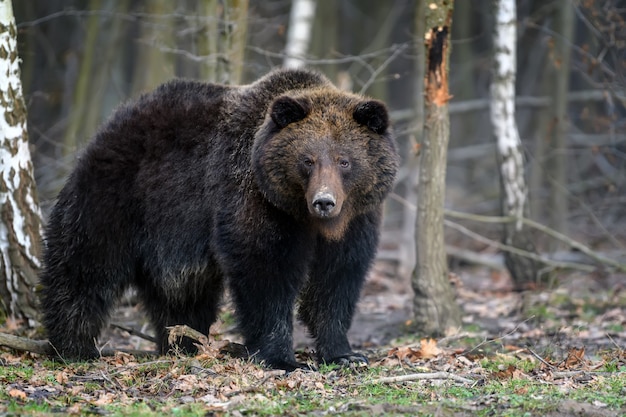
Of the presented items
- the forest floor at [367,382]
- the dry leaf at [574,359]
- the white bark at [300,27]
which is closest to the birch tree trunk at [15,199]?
the forest floor at [367,382]

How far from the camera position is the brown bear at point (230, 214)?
720 centimetres

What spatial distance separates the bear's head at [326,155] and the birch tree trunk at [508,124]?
13.9ft

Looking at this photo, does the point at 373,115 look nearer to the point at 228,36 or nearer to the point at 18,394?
the point at 18,394

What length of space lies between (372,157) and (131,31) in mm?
22997

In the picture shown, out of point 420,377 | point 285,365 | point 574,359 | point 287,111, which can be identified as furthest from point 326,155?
point 574,359

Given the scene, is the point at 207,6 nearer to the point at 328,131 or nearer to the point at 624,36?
the point at 328,131

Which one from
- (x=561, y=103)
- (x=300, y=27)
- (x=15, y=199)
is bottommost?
(x=15, y=199)

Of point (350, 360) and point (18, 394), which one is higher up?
point (18, 394)

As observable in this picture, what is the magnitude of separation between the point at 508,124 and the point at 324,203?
5.30 m

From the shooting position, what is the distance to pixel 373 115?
723 cm

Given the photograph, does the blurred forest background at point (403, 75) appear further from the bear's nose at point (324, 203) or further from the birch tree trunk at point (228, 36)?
the bear's nose at point (324, 203)

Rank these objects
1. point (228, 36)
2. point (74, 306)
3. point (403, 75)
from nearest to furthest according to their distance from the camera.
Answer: point (74, 306) → point (228, 36) → point (403, 75)

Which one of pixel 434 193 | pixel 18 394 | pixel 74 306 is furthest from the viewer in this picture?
pixel 434 193

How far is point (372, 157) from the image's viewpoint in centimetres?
728
